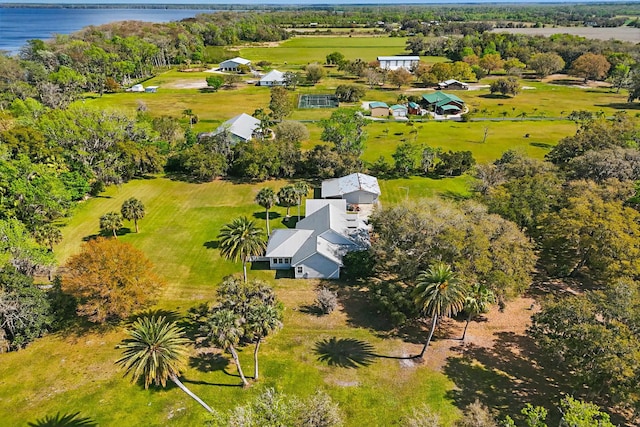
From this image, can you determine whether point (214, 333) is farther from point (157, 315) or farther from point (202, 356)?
point (157, 315)

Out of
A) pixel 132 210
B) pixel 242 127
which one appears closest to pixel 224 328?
pixel 132 210

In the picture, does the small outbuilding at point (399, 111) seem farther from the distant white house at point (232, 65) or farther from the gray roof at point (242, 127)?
the distant white house at point (232, 65)

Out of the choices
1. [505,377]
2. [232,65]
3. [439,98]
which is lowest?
[505,377]

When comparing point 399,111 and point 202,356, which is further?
point 399,111

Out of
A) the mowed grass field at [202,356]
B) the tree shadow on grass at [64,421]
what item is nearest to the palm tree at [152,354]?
the mowed grass field at [202,356]

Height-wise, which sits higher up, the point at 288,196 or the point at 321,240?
the point at 288,196

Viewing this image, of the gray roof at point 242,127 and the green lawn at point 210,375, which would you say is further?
the gray roof at point 242,127

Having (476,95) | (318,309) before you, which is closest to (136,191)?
(318,309)
